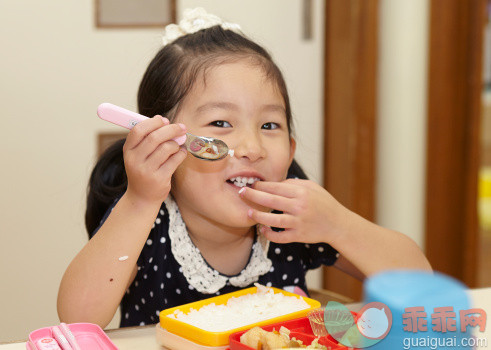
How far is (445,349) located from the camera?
1.79 ft

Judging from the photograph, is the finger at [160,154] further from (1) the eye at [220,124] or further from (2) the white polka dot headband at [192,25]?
(2) the white polka dot headband at [192,25]

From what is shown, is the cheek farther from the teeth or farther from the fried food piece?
the fried food piece

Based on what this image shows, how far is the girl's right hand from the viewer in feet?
2.51

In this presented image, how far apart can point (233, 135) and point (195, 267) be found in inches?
9.8

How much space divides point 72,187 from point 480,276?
1531 millimetres

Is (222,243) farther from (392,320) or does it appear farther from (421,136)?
(421,136)

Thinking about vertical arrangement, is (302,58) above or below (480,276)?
above

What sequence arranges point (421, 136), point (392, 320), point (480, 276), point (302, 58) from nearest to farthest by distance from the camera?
point (392, 320) < point (302, 58) < point (421, 136) < point (480, 276)

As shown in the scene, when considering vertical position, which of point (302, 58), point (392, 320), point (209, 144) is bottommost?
point (392, 320)

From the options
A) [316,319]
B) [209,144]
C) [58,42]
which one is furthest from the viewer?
[58,42]

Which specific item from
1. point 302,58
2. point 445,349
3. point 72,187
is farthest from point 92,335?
point 302,58

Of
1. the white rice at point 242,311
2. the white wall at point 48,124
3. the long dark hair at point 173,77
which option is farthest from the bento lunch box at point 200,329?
the white wall at point 48,124

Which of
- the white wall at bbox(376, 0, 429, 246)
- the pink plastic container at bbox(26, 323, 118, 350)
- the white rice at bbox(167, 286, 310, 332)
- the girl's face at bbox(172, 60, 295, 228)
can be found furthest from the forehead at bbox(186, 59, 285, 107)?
the white wall at bbox(376, 0, 429, 246)

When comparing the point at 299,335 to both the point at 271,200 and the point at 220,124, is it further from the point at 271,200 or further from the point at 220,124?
the point at 220,124
